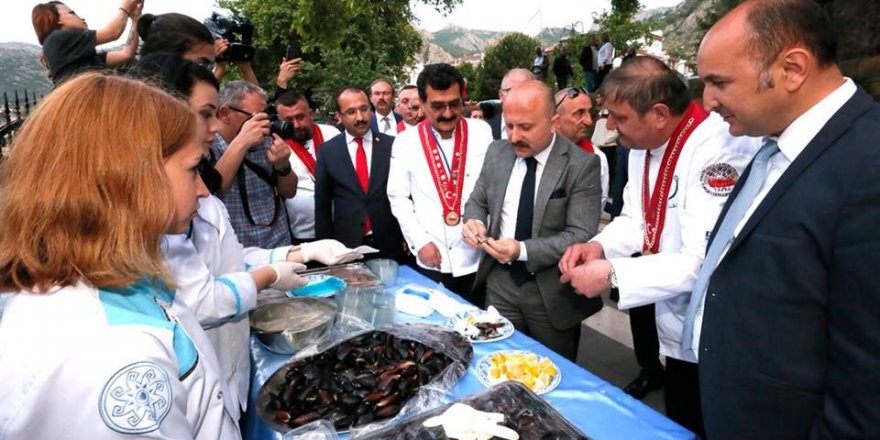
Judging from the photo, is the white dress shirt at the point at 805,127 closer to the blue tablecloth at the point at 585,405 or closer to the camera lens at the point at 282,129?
the blue tablecloth at the point at 585,405

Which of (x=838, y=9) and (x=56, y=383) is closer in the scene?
(x=56, y=383)

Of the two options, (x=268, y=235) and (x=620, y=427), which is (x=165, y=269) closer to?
(x=620, y=427)

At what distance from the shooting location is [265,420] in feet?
4.80

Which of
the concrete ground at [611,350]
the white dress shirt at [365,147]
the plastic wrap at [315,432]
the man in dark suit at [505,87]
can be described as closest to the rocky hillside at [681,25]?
the man in dark suit at [505,87]

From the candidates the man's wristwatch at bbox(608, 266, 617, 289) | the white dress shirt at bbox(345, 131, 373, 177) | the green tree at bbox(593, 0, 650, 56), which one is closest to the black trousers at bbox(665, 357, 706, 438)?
the man's wristwatch at bbox(608, 266, 617, 289)

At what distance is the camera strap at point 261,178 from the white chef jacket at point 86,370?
84.6 inches

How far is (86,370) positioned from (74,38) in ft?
9.20

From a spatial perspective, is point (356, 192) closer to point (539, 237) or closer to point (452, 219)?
point (452, 219)

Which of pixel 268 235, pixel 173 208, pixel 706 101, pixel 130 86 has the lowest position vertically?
pixel 268 235

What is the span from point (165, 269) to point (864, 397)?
1602 mm

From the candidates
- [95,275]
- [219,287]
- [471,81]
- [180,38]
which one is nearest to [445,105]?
Answer: [180,38]

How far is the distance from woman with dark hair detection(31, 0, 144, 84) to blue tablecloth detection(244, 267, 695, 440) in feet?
6.87

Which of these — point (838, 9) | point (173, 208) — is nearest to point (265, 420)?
point (173, 208)

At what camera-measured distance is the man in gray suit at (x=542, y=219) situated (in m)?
2.48
